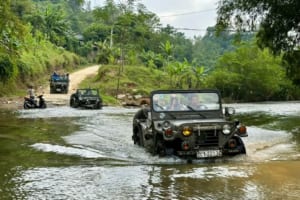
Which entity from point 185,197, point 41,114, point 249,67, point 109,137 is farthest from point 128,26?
point 185,197

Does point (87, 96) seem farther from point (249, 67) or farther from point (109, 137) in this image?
point (249, 67)

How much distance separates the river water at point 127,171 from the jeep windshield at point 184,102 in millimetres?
1230

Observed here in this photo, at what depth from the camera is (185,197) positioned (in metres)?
7.52

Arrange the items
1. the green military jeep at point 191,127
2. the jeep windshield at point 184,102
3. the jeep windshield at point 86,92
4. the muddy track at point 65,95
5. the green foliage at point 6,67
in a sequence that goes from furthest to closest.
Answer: the muddy track at point 65,95 → the jeep windshield at point 86,92 → the green foliage at point 6,67 → the jeep windshield at point 184,102 → the green military jeep at point 191,127

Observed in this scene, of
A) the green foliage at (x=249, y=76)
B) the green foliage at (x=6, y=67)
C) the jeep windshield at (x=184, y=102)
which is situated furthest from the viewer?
the green foliage at (x=249, y=76)

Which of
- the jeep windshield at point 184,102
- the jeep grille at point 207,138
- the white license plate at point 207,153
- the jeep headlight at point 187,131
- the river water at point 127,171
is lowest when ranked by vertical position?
the river water at point 127,171

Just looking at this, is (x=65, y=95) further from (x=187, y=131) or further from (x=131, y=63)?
(x=187, y=131)

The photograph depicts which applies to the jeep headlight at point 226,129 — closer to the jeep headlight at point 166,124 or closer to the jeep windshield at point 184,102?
the jeep headlight at point 166,124

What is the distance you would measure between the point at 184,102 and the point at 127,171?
2.65 m

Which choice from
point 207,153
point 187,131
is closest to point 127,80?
point 207,153

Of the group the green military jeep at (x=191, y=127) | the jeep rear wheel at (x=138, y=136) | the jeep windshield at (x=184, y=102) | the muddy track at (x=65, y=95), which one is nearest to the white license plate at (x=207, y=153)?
the green military jeep at (x=191, y=127)

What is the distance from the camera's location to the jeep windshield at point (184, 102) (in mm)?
11422

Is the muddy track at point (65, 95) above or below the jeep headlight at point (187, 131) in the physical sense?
above

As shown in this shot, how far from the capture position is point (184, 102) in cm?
1159
